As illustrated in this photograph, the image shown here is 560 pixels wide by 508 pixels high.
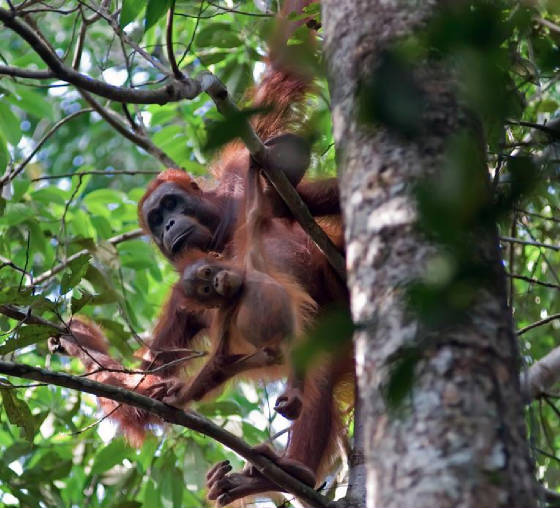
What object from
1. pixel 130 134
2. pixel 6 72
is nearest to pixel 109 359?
pixel 130 134

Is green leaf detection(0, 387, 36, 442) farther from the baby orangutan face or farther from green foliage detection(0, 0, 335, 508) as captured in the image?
the baby orangutan face

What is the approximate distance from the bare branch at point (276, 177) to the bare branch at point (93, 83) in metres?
0.07

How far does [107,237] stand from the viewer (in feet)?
17.7

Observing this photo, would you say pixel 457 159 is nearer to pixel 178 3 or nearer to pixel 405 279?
pixel 405 279

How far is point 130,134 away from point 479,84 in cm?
378

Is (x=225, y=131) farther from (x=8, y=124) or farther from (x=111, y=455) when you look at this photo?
(x=8, y=124)

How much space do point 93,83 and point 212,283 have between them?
1.04 meters

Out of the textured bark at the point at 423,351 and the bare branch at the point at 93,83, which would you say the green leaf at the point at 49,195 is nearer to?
the bare branch at the point at 93,83

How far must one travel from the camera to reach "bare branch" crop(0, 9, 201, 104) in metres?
2.68

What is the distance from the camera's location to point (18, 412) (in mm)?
3324

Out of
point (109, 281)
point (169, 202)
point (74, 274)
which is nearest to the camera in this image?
point (74, 274)

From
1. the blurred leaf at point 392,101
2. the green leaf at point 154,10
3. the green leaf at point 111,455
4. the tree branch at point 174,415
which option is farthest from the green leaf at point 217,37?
the blurred leaf at point 392,101

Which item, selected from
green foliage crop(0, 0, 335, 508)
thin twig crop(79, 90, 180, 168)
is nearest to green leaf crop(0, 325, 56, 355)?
green foliage crop(0, 0, 335, 508)

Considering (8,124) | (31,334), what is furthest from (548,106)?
(31,334)
